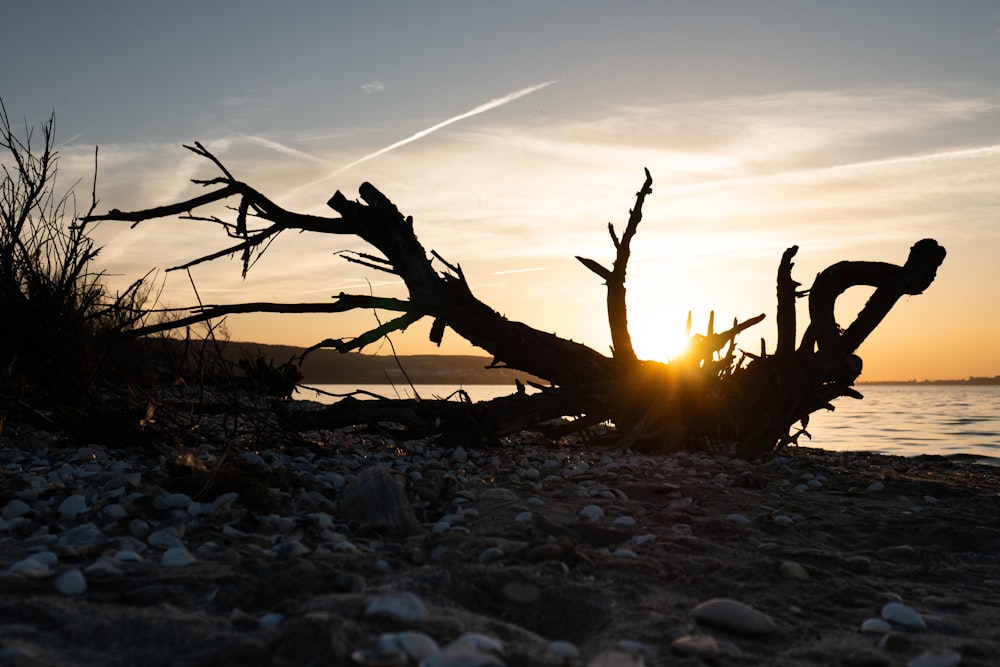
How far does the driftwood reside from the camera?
6.59 metres

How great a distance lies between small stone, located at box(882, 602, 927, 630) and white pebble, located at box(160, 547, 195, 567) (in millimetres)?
2291

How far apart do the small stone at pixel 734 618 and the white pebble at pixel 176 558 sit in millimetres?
1676

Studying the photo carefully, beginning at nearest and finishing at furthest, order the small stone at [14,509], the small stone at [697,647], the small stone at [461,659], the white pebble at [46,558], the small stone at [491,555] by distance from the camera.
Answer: the small stone at [461,659] < the small stone at [697,647] < the white pebble at [46,558] < the small stone at [491,555] < the small stone at [14,509]

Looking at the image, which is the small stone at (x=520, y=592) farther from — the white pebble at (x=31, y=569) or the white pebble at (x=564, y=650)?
the white pebble at (x=31, y=569)

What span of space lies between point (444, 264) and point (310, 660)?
5.06m

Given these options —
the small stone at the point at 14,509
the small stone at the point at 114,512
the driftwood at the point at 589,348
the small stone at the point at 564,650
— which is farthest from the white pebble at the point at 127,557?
the driftwood at the point at 589,348

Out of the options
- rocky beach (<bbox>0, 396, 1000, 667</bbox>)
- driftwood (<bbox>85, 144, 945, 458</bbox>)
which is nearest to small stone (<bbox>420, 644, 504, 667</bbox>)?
rocky beach (<bbox>0, 396, 1000, 667</bbox>)

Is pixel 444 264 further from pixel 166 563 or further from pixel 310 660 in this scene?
pixel 310 660

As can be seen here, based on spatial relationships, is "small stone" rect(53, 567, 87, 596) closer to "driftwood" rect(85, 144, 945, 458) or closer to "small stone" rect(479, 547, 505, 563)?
"small stone" rect(479, 547, 505, 563)

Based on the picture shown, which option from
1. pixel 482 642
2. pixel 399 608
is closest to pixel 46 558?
pixel 399 608

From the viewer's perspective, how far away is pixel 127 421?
5.32m

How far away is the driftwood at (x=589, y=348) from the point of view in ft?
21.6

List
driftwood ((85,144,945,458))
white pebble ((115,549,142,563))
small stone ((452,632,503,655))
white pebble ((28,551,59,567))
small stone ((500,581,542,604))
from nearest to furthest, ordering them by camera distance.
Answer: small stone ((452,632,503,655)), small stone ((500,581,542,604)), white pebble ((28,551,59,567)), white pebble ((115,549,142,563)), driftwood ((85,144,945,458))

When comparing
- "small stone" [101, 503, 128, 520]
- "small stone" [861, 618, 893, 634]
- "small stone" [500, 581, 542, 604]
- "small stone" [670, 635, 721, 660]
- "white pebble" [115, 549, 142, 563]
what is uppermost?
"small stone" [101, 503, 128, 520]
